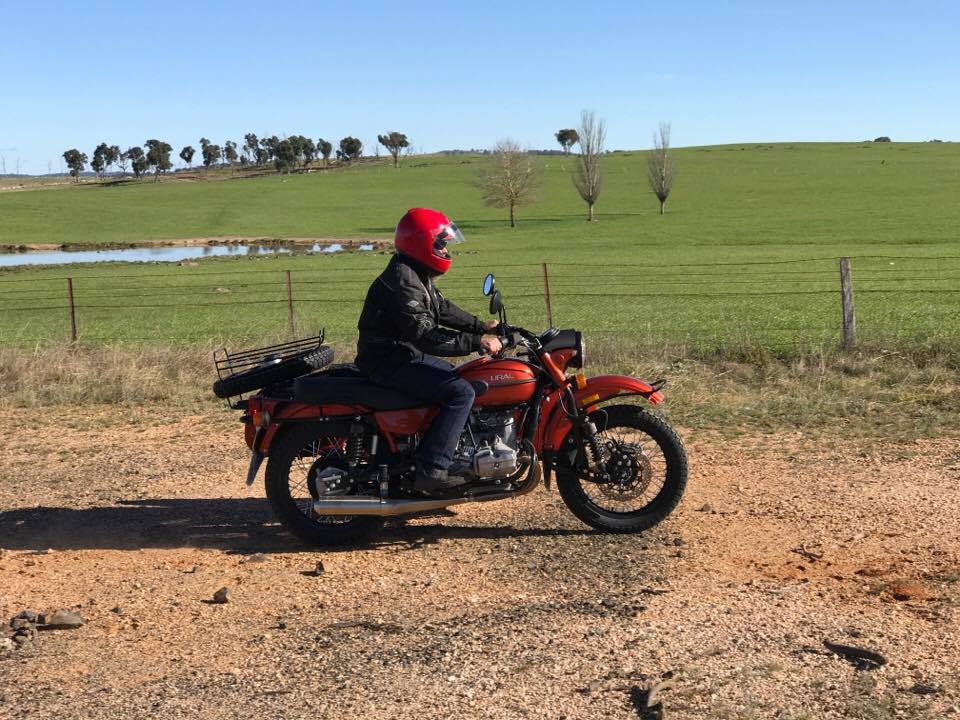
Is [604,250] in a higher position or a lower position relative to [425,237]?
lower

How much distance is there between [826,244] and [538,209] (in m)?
35.6

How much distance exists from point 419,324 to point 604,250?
4283cm

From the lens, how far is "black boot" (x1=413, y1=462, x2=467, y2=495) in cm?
584

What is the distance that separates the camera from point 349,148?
161m

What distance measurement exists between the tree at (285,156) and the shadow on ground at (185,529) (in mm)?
141367

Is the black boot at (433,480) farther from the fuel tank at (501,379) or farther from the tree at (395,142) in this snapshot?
the tree at (395,142)

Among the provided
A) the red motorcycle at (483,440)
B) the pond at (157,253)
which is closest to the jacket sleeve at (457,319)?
the red motorcycle at (483,440)

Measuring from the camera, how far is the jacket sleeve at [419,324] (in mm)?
5602

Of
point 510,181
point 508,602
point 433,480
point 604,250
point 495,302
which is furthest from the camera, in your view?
point 510,181

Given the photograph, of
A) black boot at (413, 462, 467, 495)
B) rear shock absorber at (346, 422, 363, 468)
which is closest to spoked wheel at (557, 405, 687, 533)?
black boot at (413, 462, 467, 495)

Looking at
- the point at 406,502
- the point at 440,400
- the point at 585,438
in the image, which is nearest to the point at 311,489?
the point at 406,502

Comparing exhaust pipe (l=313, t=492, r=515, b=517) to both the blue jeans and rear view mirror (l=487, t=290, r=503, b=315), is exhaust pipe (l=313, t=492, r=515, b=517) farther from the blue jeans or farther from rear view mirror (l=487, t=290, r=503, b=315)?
rear view mirror (l=487, t=290, r=503, b=315)

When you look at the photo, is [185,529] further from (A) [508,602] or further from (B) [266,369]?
(A) [508,602]

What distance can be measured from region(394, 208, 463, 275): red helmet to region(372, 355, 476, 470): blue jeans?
600mm
